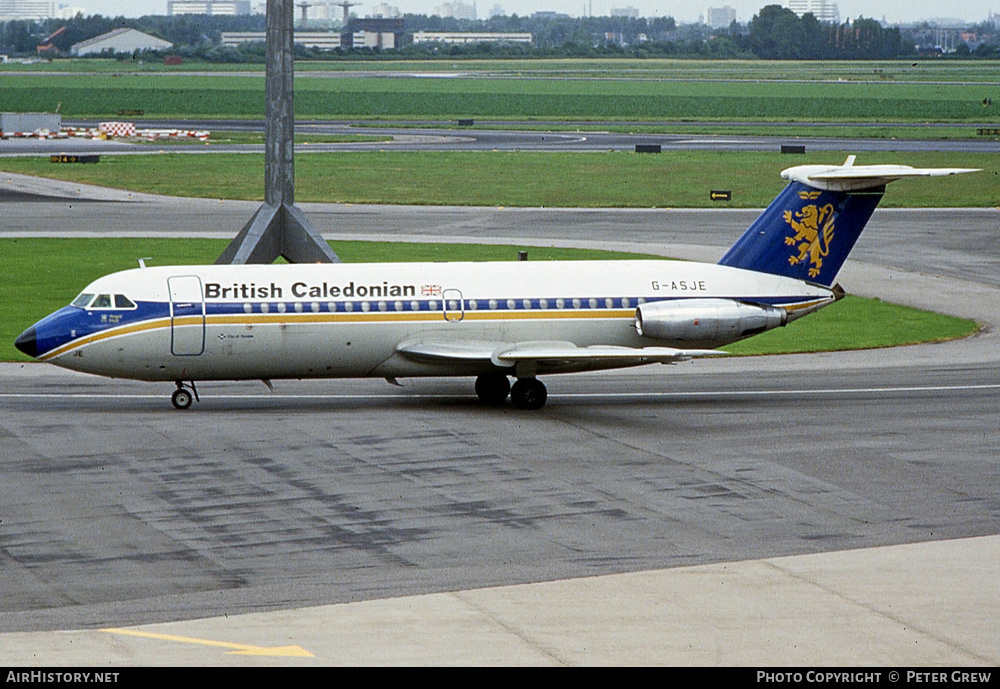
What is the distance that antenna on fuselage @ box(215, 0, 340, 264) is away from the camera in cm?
4469

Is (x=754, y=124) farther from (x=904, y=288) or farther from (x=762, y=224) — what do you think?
(x=762, y=224)

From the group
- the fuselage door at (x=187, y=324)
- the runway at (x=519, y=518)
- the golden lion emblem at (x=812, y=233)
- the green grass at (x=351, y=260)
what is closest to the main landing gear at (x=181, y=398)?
the runway at (x=519, y=518)

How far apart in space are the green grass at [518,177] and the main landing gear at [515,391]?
43.9 meters

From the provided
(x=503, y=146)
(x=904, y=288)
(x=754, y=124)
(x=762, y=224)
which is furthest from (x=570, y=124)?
(x=762, y=224)

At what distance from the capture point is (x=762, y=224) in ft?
114

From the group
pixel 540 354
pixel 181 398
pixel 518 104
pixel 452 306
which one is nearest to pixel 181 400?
pixel 181 398

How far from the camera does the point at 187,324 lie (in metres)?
31.4

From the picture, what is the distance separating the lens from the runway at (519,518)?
58.3ft

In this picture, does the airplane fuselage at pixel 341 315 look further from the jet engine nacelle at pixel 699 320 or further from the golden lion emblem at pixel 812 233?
the golden lion emblem at pixel 812 233

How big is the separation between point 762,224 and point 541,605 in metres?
17.9

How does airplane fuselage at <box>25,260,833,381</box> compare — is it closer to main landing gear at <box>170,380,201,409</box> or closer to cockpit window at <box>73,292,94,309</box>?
cockpit window at <box>73,292,94,309</box>

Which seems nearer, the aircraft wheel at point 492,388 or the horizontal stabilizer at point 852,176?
the aircraft wheel at point 492,388

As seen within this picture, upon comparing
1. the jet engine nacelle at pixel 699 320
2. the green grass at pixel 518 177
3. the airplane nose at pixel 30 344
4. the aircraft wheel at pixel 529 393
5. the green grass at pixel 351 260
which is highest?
the jet engine nacelle at pixel 699 320

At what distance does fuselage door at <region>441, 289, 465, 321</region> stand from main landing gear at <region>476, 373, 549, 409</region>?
1802 millimetres
